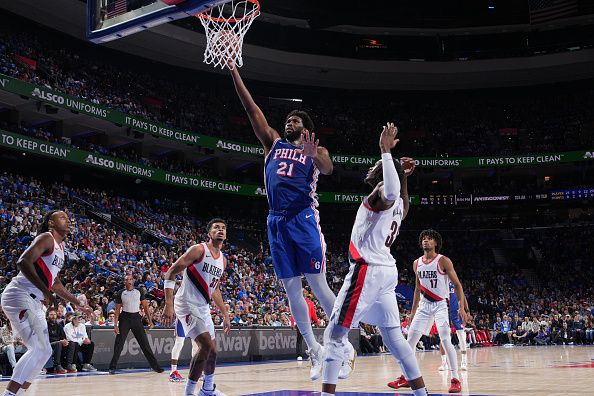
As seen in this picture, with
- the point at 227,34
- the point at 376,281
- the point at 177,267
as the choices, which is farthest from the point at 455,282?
the point at 227,34

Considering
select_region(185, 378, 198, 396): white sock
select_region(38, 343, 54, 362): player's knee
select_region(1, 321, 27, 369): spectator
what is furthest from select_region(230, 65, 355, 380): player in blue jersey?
select_region(1, 321, 27, 369): spectator

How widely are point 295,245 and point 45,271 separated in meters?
2.98

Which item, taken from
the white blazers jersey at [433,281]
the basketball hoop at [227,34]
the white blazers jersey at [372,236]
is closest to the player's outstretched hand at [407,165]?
Result: the white blazers jersey at [372,236]

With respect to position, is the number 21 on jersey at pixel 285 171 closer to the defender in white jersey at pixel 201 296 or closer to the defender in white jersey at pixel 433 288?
the defender in white jersey at pixel 201 296

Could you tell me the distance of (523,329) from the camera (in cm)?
3206

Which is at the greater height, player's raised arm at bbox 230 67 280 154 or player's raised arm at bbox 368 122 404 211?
player's raised arm at bbox 230 67 280 154

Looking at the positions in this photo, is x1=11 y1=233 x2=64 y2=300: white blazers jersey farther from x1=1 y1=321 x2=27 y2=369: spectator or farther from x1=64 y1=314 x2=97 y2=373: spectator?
x1=64 y1=314 x2=97 y2=373: spectator

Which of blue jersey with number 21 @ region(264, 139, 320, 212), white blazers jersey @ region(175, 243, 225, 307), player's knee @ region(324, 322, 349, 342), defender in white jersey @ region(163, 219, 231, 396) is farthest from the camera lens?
white blazers jersey @ region(175, 243, 225, 307)

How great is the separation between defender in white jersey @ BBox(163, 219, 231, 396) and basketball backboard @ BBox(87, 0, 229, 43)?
3001 millimetres

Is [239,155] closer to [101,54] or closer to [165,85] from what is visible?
[165,85]

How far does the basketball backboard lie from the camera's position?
30.7ft

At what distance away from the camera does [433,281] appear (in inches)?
455

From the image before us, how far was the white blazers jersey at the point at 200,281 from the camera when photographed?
29.6 feet

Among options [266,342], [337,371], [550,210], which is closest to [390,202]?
[337,371]
